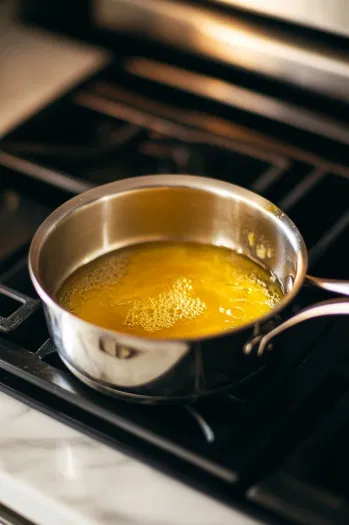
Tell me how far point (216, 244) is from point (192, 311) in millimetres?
112

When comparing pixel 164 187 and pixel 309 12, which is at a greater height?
pixel 309 12

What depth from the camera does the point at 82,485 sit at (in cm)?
61

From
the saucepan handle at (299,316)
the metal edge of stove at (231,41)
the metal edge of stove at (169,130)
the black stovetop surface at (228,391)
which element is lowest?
the black stovetop surface at (228,391)

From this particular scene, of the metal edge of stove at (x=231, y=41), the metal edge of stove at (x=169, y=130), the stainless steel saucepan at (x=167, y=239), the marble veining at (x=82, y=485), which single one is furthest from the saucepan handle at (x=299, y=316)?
the metal edge of stove at (x=231, y=41)

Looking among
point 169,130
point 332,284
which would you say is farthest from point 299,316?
point 169,130

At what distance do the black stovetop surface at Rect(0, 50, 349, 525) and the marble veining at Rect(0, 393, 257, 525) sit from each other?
0.03 ft

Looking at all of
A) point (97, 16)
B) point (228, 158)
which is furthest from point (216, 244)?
point (97, 16)

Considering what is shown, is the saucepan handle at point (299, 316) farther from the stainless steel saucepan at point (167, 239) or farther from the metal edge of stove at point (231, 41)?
the metal edge of stove at point (231, 41)

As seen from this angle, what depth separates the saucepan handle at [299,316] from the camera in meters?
0.63

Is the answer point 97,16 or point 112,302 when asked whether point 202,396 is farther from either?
point 97,16

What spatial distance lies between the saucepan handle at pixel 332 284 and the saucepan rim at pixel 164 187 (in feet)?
0.04

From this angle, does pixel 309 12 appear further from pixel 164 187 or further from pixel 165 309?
pixel 165 309

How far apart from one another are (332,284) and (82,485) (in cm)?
23

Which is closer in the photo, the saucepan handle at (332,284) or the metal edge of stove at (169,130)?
the saucepan handle at (332,284)
